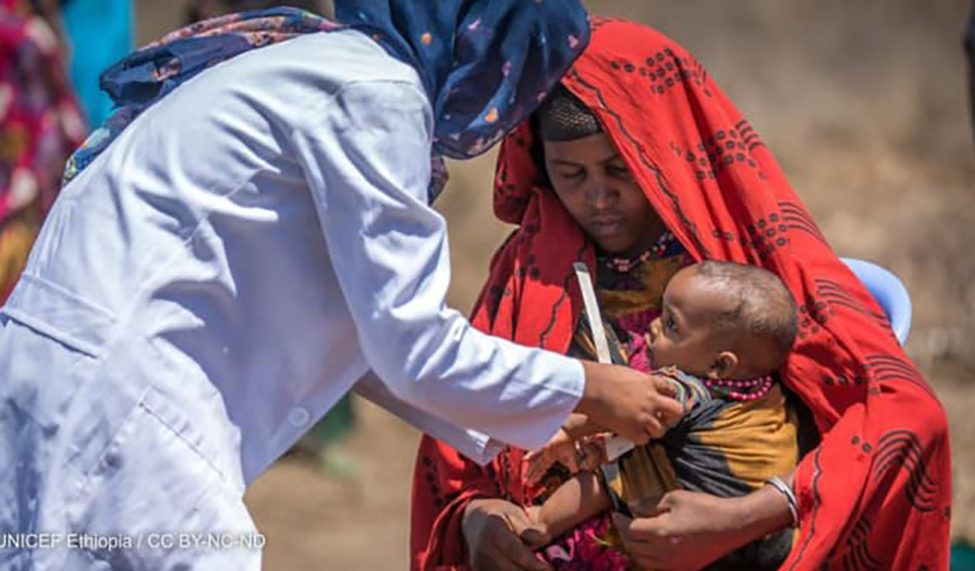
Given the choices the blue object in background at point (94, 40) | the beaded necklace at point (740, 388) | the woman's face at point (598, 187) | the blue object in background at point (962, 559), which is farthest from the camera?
the blue object in background at point (94, 40)

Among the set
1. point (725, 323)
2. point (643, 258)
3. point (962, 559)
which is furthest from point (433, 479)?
point (962, 559)

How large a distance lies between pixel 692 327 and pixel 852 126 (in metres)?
8.29

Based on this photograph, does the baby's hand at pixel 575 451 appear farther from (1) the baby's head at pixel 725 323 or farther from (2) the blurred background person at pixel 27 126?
(2) the blurred background person at pixel 27 126

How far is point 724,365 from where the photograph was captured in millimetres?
3256

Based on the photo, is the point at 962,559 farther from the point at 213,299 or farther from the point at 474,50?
the point at 213,299

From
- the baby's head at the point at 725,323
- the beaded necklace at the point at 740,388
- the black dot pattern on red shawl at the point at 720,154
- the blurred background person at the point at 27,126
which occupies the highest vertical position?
the black dot pattern on red shawl at the point at 720,154

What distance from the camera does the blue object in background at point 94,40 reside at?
6652 mm

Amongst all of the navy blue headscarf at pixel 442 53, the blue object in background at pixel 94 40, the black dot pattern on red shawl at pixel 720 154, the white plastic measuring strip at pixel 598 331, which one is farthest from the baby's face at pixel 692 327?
the blue object in background at pixel 94 40

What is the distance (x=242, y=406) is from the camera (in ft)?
9.16

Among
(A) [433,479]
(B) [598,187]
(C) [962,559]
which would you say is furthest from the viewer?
(C) [962,559]

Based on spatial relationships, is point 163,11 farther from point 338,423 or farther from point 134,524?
point 134,524

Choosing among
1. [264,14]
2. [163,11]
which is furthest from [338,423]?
[264,14]

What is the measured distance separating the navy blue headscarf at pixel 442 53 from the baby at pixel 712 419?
0.54 m

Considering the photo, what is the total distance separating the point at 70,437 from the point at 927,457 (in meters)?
1.62
